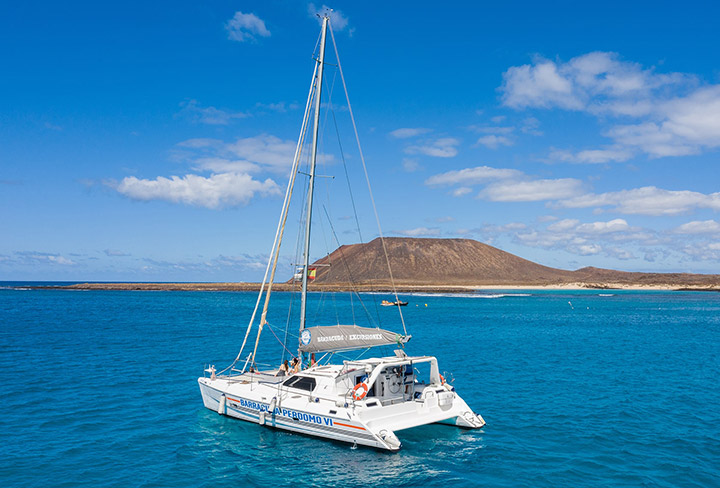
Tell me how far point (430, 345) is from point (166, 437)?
92.2 ft

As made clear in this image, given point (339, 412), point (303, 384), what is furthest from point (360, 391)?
point (303, 384)

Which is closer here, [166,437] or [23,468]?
[23,468]

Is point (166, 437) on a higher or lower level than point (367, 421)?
lower

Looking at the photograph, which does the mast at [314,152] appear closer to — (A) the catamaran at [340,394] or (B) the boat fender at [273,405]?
(A) the catamaran at [340,394]

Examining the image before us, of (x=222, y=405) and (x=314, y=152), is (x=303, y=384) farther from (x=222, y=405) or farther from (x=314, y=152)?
(x=314, y=152)

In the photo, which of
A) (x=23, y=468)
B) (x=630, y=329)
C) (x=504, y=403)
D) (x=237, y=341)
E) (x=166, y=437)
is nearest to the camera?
(x=23, y=468)

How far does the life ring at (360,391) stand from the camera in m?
17.0

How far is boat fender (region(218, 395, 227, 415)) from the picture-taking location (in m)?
20.8

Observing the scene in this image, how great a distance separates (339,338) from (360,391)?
10.4 feet

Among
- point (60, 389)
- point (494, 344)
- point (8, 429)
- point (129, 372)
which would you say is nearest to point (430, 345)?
point (494, 344)

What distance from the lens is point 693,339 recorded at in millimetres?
47750

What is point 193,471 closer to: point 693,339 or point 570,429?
point 570,429

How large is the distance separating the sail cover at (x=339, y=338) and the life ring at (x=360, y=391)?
2.13 m

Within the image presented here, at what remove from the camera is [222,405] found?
68.6 feet
